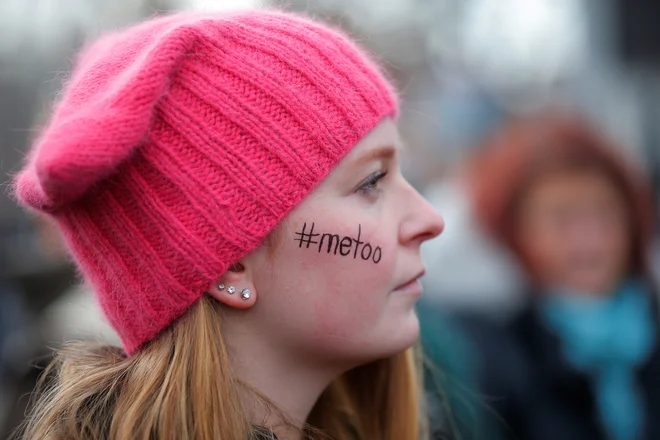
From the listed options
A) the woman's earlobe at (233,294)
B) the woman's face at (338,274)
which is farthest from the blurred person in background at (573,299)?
the woman's earlobe at (233,294)

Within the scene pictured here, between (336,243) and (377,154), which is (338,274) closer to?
(336,243)

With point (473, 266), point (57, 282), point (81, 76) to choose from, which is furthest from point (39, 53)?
point (81, 76)

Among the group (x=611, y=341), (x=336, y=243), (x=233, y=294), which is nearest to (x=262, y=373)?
(x=233, y=294)

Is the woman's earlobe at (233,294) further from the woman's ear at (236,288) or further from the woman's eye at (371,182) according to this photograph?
the woman's eye at (371,182)

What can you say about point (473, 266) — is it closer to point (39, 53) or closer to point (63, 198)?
point (63, 198)

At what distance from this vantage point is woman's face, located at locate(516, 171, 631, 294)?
298 cm

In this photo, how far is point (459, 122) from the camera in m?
7.37

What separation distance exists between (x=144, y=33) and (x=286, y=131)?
50 centimetres

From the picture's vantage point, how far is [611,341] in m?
2.88

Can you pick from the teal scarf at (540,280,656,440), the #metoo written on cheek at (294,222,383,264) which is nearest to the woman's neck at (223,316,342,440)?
the #metoo written on cheek at (294,222,383,264)

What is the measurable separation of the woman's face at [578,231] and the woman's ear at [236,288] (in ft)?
6.30

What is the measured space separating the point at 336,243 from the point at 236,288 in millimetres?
270

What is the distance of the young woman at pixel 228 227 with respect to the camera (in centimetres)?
149

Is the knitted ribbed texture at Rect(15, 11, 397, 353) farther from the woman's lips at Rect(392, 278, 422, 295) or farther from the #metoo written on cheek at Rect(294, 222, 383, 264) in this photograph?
the woman's lips at Rect(392, 278, 422, 295)
